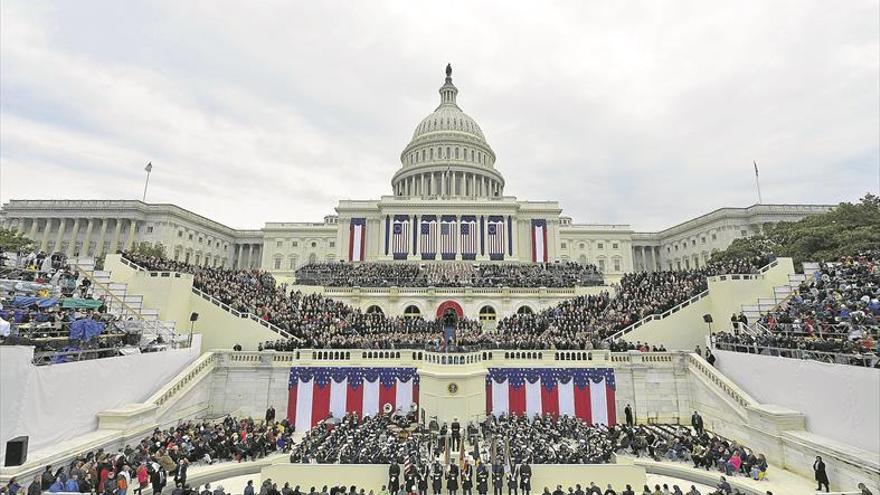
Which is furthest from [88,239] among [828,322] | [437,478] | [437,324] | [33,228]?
[828,322]

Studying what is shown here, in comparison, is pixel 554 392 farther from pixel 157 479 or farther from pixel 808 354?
pixel 157 479

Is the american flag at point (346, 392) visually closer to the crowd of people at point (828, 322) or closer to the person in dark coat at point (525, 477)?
the person in dark coat at point (525, 477)

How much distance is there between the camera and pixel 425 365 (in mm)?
24375

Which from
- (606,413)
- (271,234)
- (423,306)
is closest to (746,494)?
(606,413)

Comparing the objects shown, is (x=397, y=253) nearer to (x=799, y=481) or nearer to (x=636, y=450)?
(x=636, y=450)

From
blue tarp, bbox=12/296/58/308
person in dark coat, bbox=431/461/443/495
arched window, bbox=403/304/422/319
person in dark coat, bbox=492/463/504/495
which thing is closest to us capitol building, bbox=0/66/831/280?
arched window, bbox=403/304/422/319

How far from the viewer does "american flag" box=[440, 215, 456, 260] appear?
66188mm

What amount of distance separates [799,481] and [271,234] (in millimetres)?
93725

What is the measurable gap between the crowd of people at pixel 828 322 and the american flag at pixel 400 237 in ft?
155

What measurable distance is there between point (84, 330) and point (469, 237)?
5284 centimetres

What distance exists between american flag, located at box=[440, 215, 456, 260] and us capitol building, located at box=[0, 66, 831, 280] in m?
0.17

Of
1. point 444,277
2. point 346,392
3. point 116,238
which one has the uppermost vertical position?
point 116,238

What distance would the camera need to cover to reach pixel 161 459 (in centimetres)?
1518

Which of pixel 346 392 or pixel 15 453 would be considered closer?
pixel 15 453
